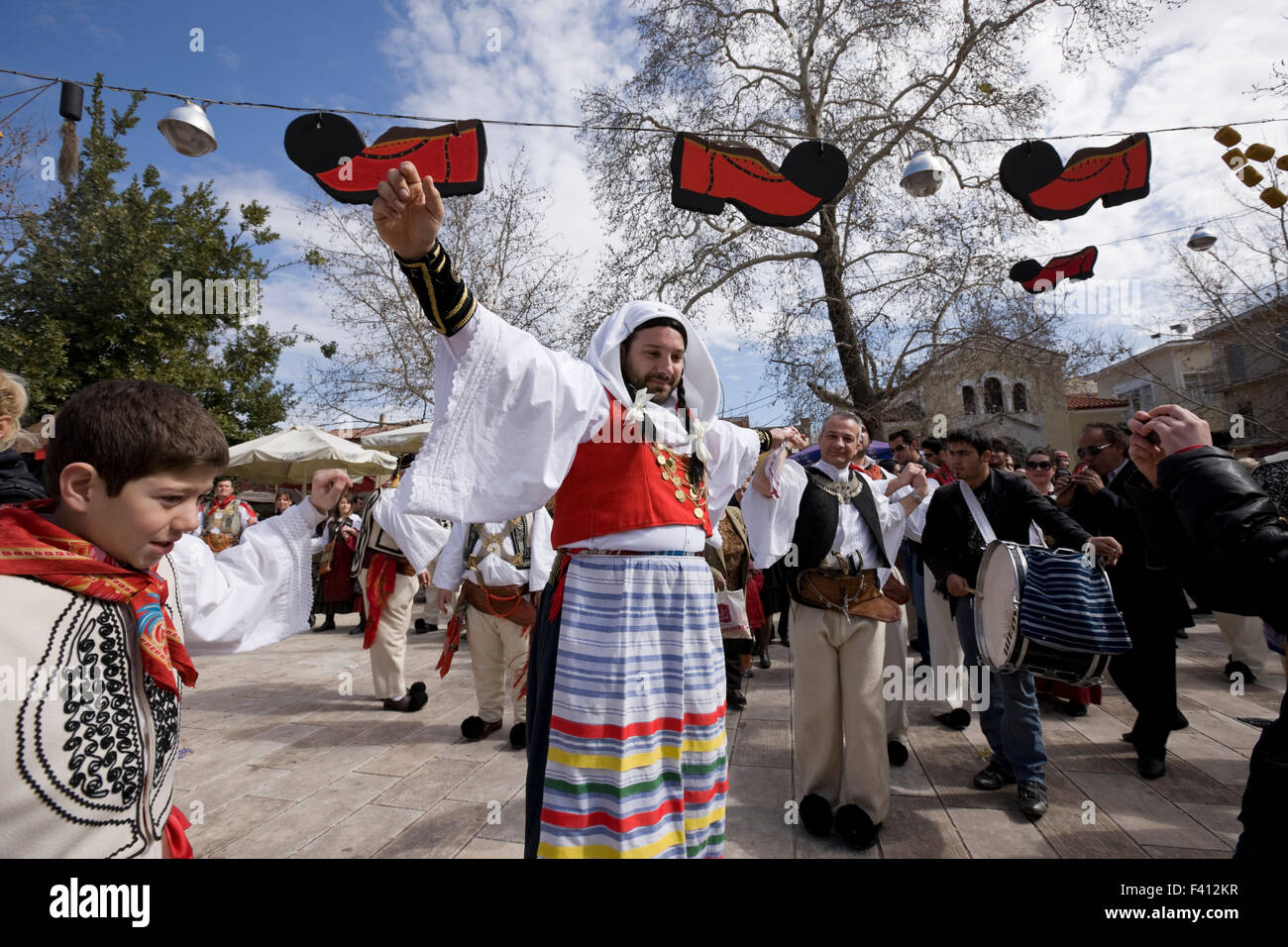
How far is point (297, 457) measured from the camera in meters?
11.2

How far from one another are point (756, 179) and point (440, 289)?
4756mm

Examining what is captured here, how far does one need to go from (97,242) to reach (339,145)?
40.9 ft

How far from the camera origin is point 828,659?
3504 millimetres

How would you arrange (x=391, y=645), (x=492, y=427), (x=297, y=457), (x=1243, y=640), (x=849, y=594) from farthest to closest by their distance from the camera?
(x=297, y=457), (x=1243, y=640), (x=391, y=645), (x=849, y=594), (x=492, y=427)

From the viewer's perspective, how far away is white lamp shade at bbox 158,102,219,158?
5.14m

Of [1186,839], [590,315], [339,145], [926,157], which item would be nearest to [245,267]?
[590,315]

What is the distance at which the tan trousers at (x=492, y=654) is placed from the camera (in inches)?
192

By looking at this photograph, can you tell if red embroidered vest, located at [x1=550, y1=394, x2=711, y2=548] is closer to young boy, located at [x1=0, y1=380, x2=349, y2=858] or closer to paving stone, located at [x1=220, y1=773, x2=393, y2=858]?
young boy, located at [x1=0, y1=380, x2=349, y2=858]

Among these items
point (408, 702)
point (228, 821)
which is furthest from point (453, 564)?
point (228, 821)

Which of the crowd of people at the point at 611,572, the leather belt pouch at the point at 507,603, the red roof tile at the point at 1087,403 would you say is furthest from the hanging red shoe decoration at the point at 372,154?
the red roof tile at the point at 1087,403

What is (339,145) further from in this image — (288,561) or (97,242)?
(97,242)

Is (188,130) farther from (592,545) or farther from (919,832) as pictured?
(919,832)

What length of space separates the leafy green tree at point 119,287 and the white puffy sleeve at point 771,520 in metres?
13.1

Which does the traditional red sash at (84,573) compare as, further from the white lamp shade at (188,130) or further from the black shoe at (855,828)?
the white lamp shade at (188,130)
